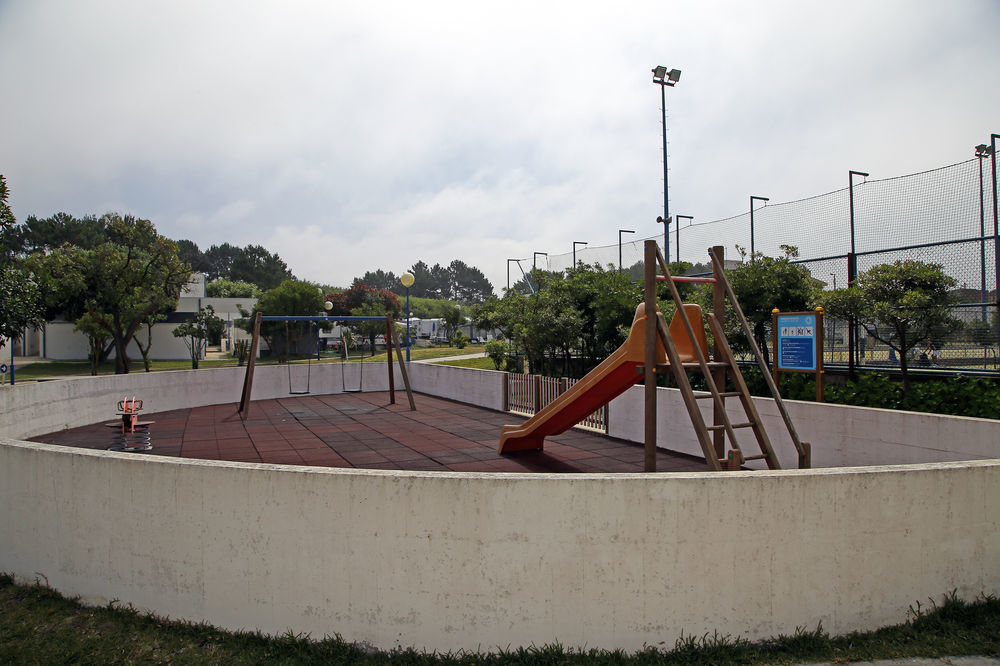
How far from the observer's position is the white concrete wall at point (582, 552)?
3.64 m

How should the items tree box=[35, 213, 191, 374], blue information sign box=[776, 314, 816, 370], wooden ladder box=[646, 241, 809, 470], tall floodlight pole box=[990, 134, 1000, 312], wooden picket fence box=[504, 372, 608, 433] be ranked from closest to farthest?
wooden ladder box=[646, 241, 809, 470], tall floodlight pole box=[990, 134, 1000, 312], blue information sign box=[776, 314, 816, 370], wooden picket fence box=[504, 372, 608, 433], tree box=[35, 213, 191, 374]

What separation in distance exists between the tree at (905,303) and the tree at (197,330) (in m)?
26.5

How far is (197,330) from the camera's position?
34625mm

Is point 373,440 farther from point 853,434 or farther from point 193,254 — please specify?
point 193,254

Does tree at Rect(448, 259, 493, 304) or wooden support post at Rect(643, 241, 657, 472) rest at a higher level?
tree at Rect(448, 259, 493, 304)

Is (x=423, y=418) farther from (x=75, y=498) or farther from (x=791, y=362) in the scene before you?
(x=75, y=498)

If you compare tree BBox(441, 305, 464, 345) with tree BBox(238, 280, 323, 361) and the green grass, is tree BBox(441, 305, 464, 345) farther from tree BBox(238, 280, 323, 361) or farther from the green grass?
the green grass

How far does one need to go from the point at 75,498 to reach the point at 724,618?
182 inches

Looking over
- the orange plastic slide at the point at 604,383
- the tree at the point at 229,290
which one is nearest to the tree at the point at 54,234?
the tree at the point at 229,290

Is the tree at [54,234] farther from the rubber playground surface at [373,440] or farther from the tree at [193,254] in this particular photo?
the rubber playground surface at [373,440]

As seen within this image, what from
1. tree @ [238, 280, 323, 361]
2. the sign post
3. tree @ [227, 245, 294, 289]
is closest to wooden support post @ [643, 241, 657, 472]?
the sign post

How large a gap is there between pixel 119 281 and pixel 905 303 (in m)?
30.8

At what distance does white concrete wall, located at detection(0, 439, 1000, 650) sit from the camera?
364 cm

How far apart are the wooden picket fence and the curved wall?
8326 mm
